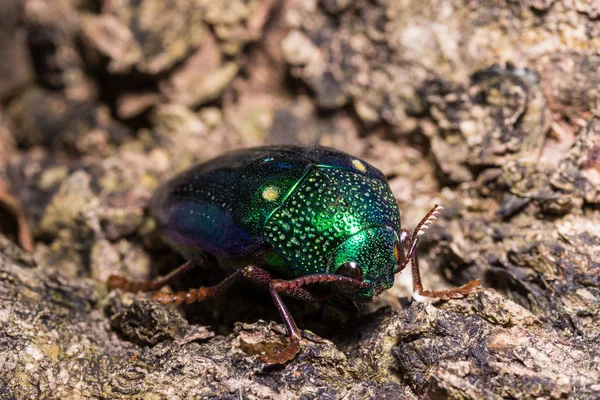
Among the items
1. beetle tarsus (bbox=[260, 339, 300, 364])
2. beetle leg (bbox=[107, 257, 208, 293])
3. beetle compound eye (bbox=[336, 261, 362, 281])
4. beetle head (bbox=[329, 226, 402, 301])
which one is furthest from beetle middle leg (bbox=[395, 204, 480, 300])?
beetle leg (bbox=[107, 257, 208, 293])

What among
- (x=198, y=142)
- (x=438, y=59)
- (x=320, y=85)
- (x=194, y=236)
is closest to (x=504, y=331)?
(x=194, y=236)

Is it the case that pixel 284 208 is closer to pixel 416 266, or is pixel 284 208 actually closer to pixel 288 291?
pixel 288 291

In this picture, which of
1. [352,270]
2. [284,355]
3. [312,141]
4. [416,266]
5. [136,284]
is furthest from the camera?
[312,141]

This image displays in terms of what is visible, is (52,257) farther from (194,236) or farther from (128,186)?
(194,236)

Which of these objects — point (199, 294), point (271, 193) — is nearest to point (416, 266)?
point (271, 193)

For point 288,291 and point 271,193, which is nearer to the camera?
point 288,291

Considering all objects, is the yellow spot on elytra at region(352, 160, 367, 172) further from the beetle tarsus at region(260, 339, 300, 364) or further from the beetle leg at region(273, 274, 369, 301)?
the beetle tarsus at region(260, 339, 300, 364)

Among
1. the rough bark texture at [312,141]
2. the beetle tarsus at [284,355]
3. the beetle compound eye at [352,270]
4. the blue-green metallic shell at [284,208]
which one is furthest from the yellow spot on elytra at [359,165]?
the beetle tarsus at [284,355]
